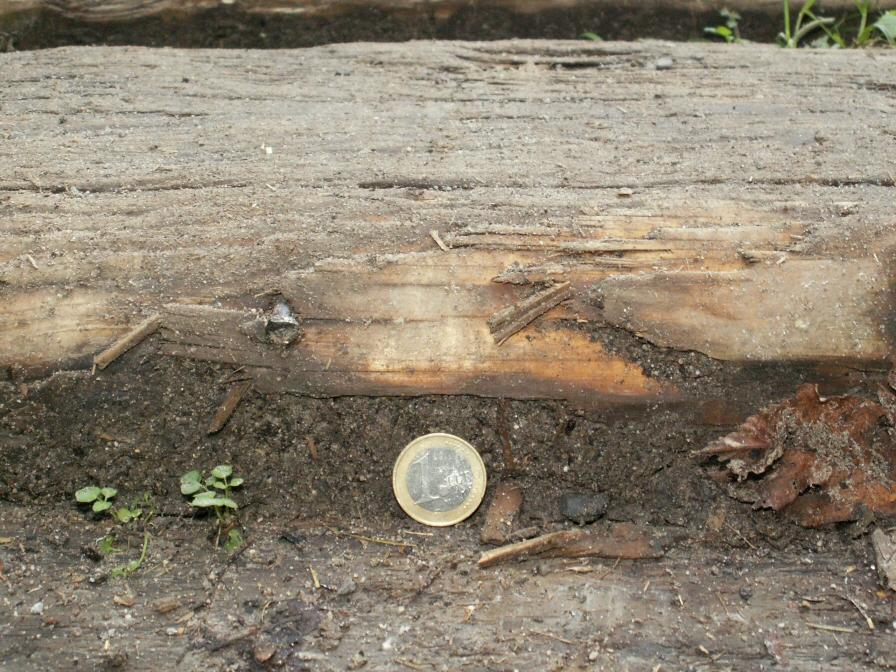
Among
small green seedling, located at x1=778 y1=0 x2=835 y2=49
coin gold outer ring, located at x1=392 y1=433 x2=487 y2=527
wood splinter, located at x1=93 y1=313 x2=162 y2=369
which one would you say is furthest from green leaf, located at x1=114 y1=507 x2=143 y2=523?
small green seedling, located at x1=778 y1=0 x2=835 y2=49

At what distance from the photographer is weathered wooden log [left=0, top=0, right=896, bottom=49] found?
3705 millimetres

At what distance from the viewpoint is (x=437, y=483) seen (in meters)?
2.53

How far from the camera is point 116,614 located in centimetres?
232

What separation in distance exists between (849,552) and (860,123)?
1.50 metres

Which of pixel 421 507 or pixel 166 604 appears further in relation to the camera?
pixel 421 507

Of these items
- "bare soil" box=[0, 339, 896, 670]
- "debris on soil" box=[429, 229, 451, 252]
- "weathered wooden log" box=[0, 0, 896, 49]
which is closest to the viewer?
"bare soil" box=[0, 339, 896, 670]

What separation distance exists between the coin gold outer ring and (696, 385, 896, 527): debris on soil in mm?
668

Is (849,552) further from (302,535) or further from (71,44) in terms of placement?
(71,44)

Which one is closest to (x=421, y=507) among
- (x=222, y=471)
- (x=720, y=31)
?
(x=222, y=471)

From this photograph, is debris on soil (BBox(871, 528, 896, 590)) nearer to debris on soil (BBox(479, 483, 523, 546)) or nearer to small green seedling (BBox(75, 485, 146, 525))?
debris on soil (BBox(479, 483, 523, 546))

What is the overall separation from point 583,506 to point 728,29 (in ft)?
8.49

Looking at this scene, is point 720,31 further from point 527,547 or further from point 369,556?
point 369,556

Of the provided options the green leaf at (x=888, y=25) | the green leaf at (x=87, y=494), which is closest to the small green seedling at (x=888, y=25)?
the green leaf at (x=888, y=25)

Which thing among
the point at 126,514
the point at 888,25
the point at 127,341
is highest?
the point at 888,25
